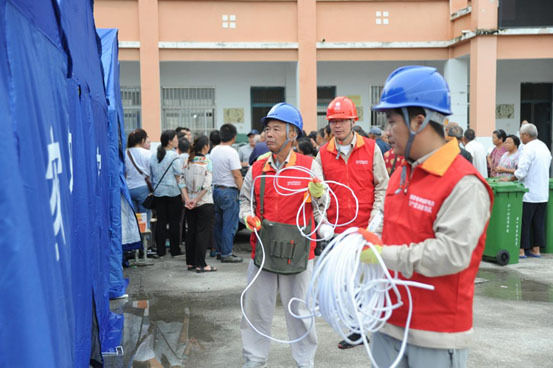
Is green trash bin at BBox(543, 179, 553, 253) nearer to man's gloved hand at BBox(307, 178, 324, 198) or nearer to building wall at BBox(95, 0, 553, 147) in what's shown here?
man's gloved hand at BBox(307, 178, 324, 198)

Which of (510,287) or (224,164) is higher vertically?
(224,164)

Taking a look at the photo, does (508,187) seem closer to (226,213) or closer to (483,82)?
(226,213)

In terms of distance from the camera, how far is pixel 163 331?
6203 millimetres

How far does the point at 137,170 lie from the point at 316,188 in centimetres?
581

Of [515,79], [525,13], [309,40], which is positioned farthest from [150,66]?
[515,79]

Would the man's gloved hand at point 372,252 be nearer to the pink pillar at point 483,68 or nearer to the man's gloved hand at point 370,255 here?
the man's gloved hand at point 370,255

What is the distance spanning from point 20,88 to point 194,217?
7101 mm

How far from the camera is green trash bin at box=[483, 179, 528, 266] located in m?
9.38

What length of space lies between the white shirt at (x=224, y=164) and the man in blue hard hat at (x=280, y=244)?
4649mm

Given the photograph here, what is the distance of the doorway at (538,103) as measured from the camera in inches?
808

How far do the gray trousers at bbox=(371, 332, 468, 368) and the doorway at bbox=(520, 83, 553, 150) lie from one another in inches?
776

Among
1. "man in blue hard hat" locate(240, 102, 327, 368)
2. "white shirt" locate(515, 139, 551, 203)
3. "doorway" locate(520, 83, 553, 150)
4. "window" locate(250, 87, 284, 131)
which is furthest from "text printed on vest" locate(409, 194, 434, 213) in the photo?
"doorway" locate(520, 83, 553, 150)

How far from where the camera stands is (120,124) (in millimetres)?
8531

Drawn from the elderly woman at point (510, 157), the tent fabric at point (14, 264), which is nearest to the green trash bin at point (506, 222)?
the elderly woman at point (510, 157)
